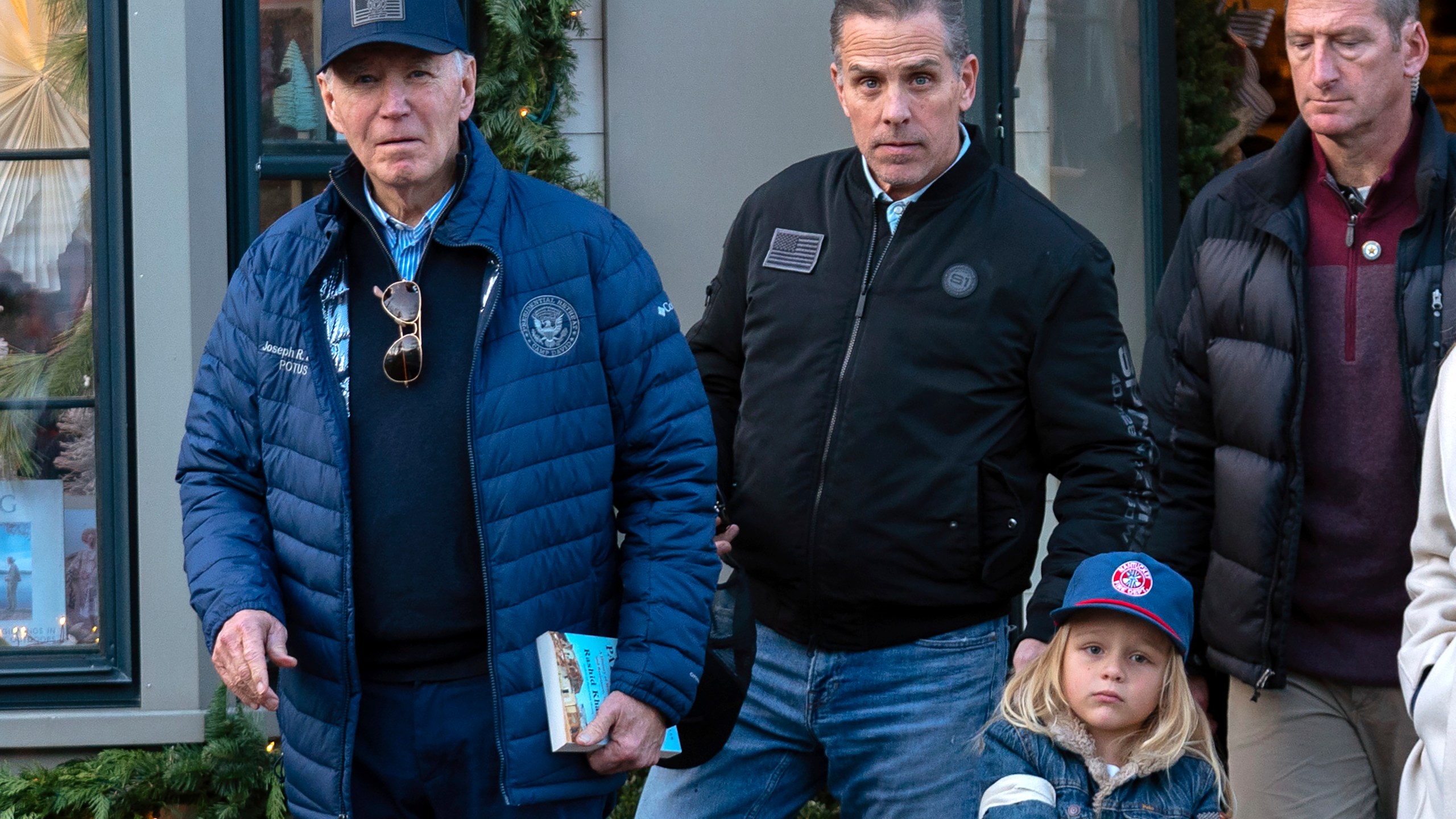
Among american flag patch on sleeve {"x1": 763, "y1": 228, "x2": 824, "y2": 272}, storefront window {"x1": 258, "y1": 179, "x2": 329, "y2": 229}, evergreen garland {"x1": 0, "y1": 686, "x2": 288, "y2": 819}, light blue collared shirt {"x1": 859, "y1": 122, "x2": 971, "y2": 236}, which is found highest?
storefront window {"x1": 258, "y1": 179, "x2": 329, "y2": 229}

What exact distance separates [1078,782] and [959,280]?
0.97 m

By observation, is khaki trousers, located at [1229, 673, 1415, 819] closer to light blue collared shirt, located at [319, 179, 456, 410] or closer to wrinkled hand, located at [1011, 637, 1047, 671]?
wrinkled hand, located at [1011, 637, 1047, 671]

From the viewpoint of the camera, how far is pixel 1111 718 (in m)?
3.00

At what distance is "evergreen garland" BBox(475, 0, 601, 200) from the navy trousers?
254cm

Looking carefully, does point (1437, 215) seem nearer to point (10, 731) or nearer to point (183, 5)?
point (183, 5)

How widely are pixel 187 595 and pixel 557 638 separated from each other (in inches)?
99.6

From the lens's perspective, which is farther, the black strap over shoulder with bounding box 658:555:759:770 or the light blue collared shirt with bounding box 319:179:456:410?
the black strap over shoulder with bounding box 658:555:759:770

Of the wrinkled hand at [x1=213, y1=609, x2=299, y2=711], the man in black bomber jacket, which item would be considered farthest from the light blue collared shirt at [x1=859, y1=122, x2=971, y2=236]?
the wrinkled hand at [x1=213, y1=609, x2=299, y2=711]

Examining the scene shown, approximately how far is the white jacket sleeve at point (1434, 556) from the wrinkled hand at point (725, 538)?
1281 millimetres

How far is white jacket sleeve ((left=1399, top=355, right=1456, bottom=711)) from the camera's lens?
2.27 m

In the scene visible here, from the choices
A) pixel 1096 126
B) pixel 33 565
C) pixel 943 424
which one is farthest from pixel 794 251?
pixel 33 565

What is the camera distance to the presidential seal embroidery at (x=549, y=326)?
268 cm

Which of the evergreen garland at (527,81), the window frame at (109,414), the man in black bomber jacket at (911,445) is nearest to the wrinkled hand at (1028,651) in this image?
the man in black bomber jacket at (911,445)

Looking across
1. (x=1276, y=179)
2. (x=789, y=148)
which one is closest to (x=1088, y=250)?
(x=1276, y=179)
